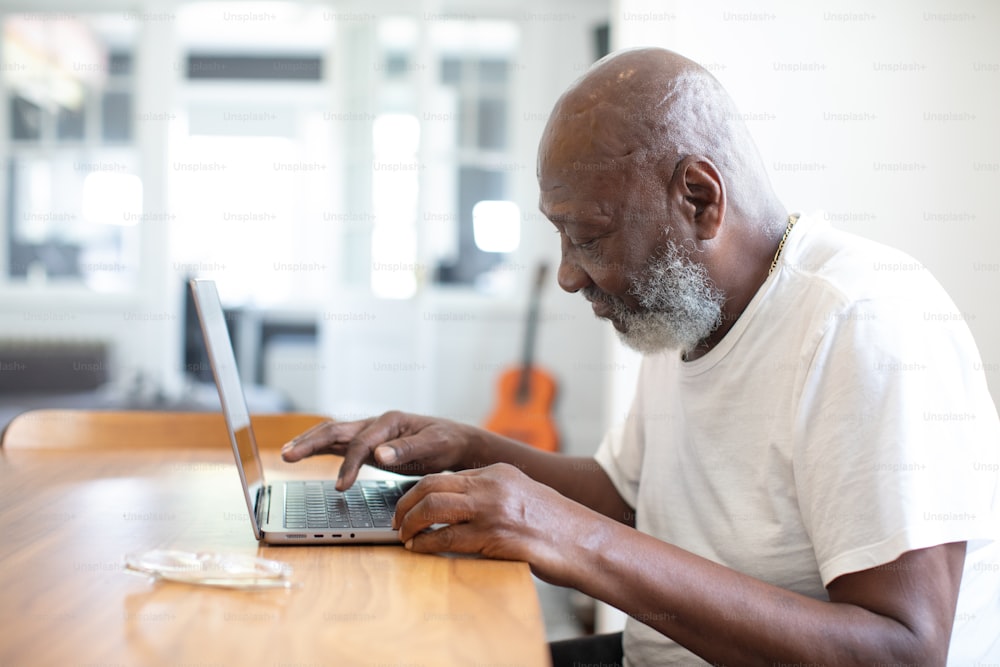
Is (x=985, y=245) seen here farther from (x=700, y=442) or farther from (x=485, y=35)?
(x=485, y=35)

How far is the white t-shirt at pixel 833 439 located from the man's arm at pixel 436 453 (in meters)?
0.13

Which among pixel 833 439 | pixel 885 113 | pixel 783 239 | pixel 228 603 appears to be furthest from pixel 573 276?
pixel 885 113

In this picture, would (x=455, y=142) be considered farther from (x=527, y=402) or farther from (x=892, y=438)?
(x=892, y=438)

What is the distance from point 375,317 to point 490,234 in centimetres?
87

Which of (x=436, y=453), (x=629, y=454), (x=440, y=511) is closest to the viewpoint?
(x=440, y=511)

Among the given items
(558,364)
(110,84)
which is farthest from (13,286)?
(558,364)

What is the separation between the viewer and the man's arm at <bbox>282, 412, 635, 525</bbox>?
1.20 meters

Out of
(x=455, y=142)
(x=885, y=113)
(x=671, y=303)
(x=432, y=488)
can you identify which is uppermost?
(x=455, y=142)

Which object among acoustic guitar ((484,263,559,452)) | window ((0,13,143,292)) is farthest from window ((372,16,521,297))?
window ((0,13,143,292))

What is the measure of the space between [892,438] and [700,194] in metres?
0.38

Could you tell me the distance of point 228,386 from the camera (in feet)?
3.48

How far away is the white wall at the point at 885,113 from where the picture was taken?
161 cm

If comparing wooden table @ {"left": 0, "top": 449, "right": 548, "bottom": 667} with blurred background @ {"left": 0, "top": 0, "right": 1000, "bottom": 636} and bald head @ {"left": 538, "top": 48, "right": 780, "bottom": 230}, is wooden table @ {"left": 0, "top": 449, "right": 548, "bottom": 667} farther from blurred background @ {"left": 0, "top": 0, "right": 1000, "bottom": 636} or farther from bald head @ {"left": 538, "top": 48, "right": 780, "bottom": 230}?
blurred background @ {"left": 0, "top": 0, "right": 1000, "bottom": 636}

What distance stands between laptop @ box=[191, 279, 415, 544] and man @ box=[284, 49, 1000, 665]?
44mm
